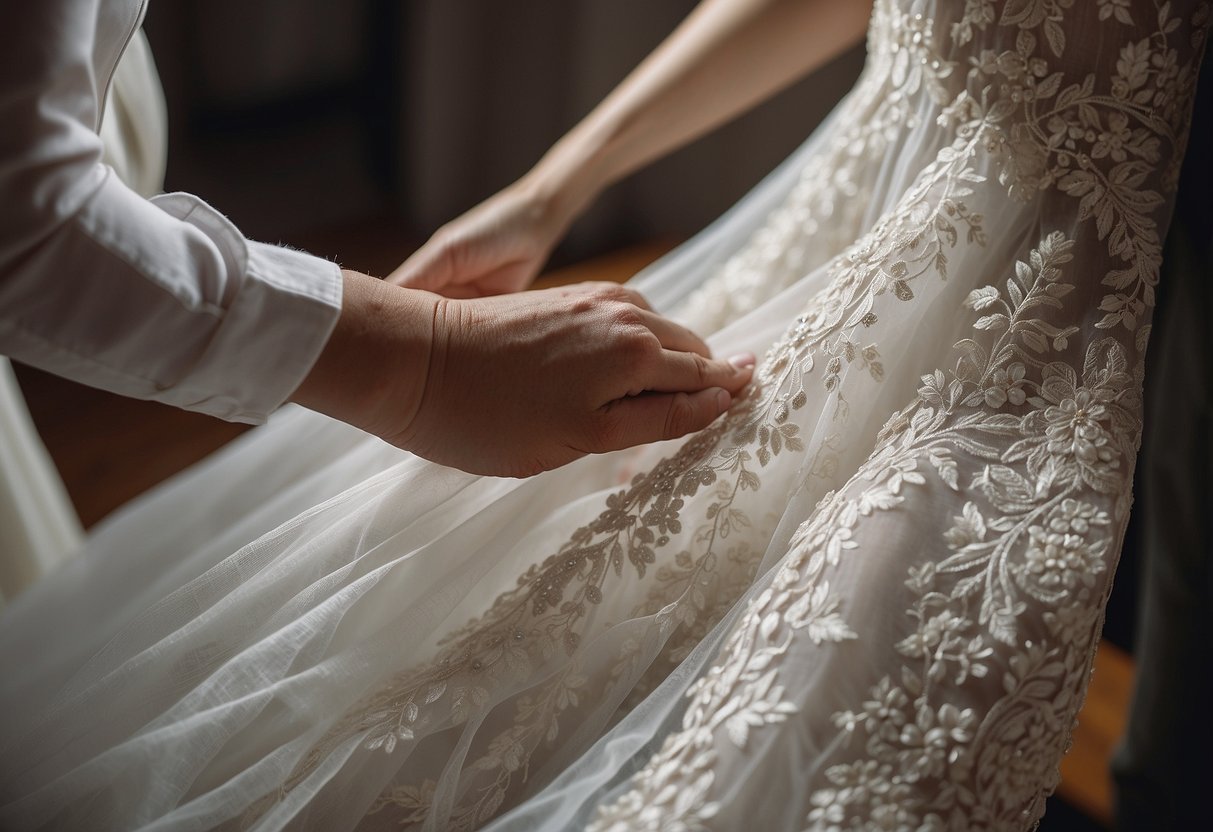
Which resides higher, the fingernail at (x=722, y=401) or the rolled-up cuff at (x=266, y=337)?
the rolled-up cuff at (x=266, y=337)

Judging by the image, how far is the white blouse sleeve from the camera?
0.45m

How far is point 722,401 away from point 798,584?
16cm

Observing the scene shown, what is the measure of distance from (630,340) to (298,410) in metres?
0.43

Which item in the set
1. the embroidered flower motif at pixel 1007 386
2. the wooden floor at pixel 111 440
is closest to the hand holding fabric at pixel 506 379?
the embroidered flower motif at pixel 1007 386

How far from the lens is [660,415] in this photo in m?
0.61

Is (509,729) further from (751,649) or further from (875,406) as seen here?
(875,406)

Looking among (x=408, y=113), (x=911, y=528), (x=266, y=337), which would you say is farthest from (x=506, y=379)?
(x=408, y=113)

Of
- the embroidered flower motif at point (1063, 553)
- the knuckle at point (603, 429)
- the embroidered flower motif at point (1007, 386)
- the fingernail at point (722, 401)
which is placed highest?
the knuckle at point (603, 429)

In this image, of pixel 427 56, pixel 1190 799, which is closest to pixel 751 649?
pixel 1190 799

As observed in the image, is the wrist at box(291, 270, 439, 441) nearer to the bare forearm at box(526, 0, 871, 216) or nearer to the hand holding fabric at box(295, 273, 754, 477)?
the hand holding fabric at box(295, 273, 754, 477)

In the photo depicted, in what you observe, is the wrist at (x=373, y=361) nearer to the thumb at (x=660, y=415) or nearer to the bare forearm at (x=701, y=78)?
A: the thumb at (x=660, y=415)

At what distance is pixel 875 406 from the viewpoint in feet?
1.99

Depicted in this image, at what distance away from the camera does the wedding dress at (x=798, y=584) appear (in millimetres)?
474

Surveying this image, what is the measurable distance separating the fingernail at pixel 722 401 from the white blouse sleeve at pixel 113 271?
10.0 inches
